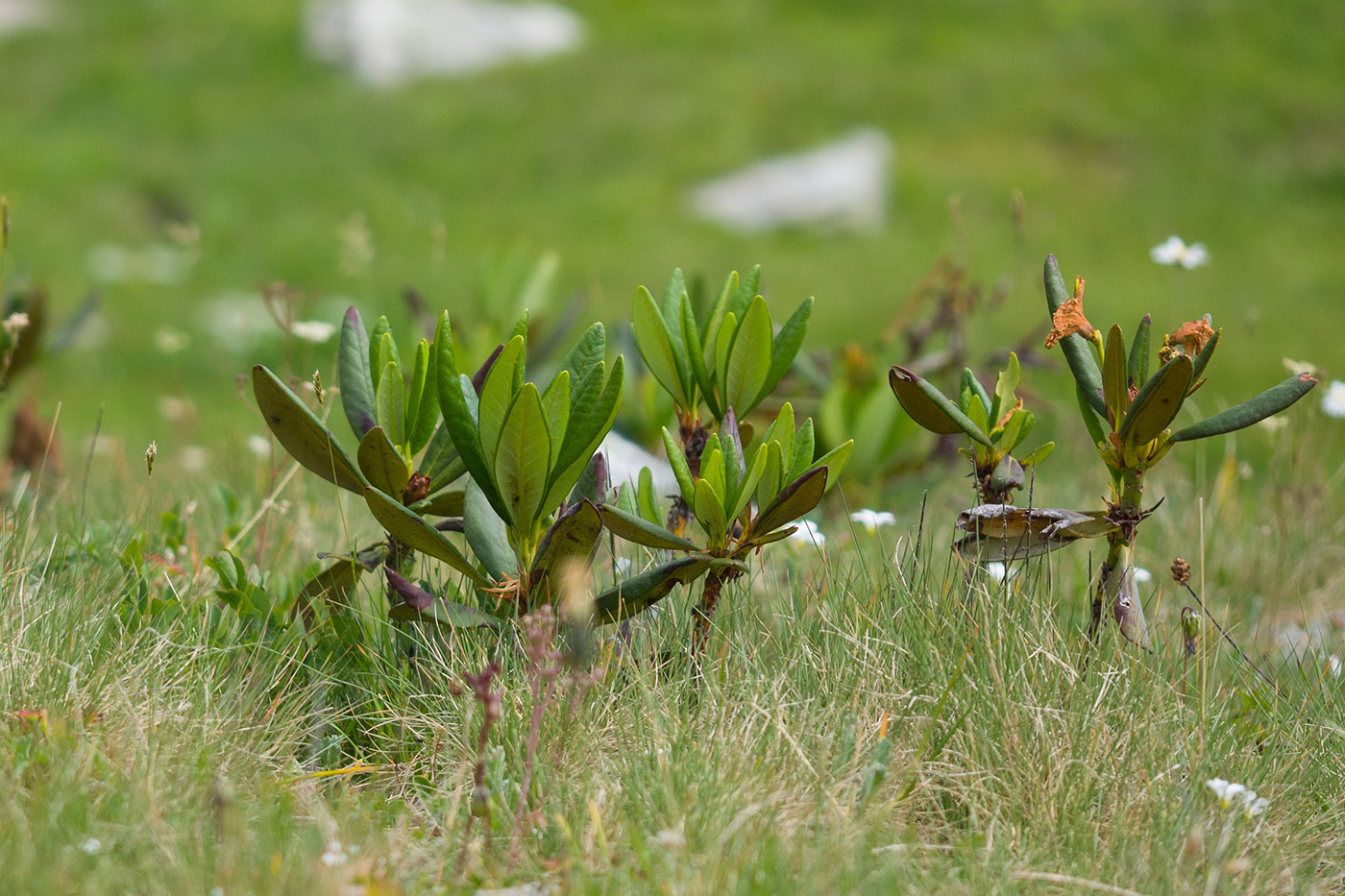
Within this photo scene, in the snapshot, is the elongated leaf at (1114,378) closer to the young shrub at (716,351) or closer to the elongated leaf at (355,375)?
the young shrub at (716,351)

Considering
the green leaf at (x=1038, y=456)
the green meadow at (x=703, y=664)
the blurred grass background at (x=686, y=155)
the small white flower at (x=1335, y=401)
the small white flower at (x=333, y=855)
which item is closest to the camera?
the small white flower at (x=333, y=855)

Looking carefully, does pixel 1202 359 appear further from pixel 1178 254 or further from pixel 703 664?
pixel 1178 254

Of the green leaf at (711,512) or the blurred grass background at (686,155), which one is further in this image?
the blurred grass background at (686,155)

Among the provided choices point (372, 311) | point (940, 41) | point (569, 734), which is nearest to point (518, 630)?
point (569, 734)

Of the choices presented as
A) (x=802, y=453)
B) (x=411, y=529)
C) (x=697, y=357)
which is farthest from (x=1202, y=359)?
(x=411, y=529)

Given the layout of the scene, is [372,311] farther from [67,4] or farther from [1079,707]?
[67,4]

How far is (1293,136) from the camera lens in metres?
9.66

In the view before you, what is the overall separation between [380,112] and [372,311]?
4.63m

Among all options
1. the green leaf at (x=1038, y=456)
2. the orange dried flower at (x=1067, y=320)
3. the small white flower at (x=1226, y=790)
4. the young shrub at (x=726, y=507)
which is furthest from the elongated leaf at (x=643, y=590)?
the small white flower at (x=1226, y=790)

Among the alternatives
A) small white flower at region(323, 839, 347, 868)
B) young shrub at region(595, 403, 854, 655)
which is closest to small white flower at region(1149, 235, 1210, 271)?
young shrub at region(595, 403, 854, 655)

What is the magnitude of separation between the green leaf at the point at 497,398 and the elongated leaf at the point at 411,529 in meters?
0.14

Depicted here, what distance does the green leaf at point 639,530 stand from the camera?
1.76m

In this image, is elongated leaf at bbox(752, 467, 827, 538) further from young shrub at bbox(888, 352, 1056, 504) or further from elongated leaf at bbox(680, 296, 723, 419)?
elongated leaf at bbox(680, 296, 723, 419)

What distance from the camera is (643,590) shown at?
182cm
